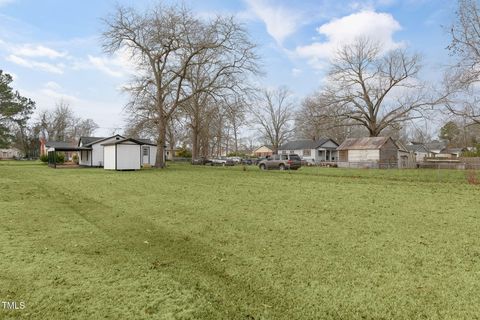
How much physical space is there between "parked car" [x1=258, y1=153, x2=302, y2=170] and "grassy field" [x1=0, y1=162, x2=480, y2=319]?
2246 cm

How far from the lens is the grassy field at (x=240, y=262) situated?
3252 mm

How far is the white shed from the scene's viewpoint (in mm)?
28059

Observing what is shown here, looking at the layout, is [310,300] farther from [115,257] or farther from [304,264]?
[115,257]

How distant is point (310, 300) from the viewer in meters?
3.41

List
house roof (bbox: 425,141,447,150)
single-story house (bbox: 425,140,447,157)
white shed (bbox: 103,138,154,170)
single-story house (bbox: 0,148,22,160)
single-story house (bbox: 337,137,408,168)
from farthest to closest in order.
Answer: single-story house (bbox: 0,148,22,160) < house roof (bbox: 425,141,447,150) < single-story house (bbox: 425,140,447,157) < single-story house (bbox: 337,137,408,168) < white shed (bbox: 103,138,154,170)

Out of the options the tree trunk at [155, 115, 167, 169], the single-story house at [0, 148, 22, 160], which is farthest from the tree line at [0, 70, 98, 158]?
the tree trunk at [155, 115, 167, 169]

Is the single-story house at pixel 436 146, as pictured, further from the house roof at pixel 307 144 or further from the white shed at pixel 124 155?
the white shed at pixel 124 155

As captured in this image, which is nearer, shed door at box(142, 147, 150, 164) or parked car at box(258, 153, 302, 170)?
parked car at box(258, 153, 302, 170)

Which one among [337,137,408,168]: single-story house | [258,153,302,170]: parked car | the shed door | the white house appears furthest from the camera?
the shed door

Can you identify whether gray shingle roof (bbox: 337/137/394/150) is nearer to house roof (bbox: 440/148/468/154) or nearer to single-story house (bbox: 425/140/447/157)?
house roof (bbox: 440/148/468/154)

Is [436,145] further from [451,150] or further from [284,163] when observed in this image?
[284,163]

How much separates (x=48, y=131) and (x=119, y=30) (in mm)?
58191

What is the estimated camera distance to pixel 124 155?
28.2 metres

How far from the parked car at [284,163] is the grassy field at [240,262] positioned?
73.7 ft
